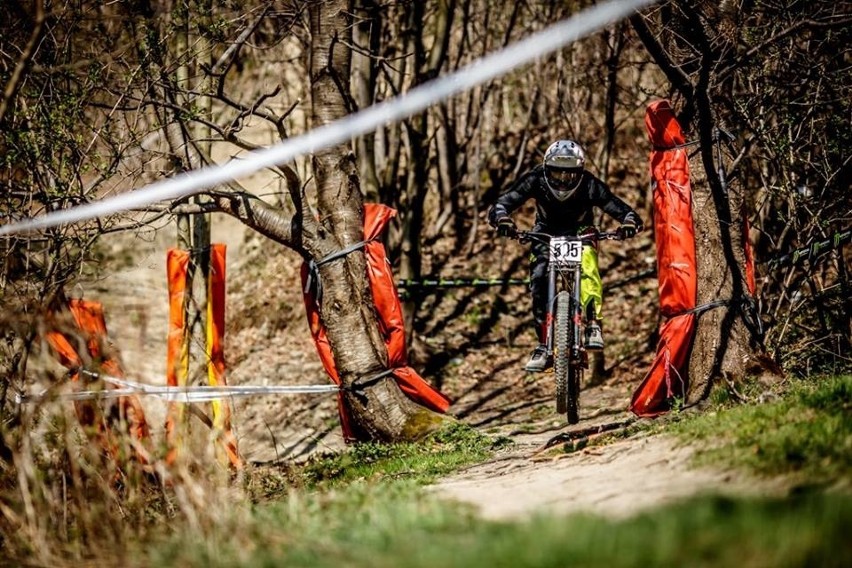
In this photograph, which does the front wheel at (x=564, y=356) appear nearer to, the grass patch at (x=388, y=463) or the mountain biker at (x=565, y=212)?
the mountain biker at (x=565, y=212)

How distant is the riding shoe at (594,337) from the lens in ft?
27.0

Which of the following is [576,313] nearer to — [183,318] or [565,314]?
[565,314]

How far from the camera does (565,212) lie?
351 inches

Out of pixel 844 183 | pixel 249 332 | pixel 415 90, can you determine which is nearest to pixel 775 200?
pixel 844 183

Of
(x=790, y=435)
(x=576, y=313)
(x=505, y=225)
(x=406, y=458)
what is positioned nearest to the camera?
(x=790, y=435)

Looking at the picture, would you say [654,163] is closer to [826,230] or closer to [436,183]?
[826,230]

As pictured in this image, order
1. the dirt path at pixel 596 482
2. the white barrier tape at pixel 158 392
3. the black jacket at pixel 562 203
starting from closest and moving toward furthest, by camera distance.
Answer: the dirt path at pixel 596 482, the white barrier tape at pixel 158 392, the black jacket at pixel 562 203

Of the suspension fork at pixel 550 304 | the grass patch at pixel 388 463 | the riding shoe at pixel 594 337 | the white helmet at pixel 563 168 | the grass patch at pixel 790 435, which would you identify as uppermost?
the white helmet at pixel 563 168

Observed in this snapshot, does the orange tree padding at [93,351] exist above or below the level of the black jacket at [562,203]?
below

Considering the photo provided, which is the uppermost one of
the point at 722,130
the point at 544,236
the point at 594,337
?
the point at 722,130

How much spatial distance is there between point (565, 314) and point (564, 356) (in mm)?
343

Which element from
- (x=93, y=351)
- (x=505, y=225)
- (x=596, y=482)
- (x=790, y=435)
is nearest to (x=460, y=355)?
(x=505, y=225)

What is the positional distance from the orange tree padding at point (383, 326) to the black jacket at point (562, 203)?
142 centimetres

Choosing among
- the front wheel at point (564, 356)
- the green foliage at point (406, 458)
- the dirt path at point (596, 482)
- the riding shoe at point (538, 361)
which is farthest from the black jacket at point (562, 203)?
the dirt path at point (596, 482)
